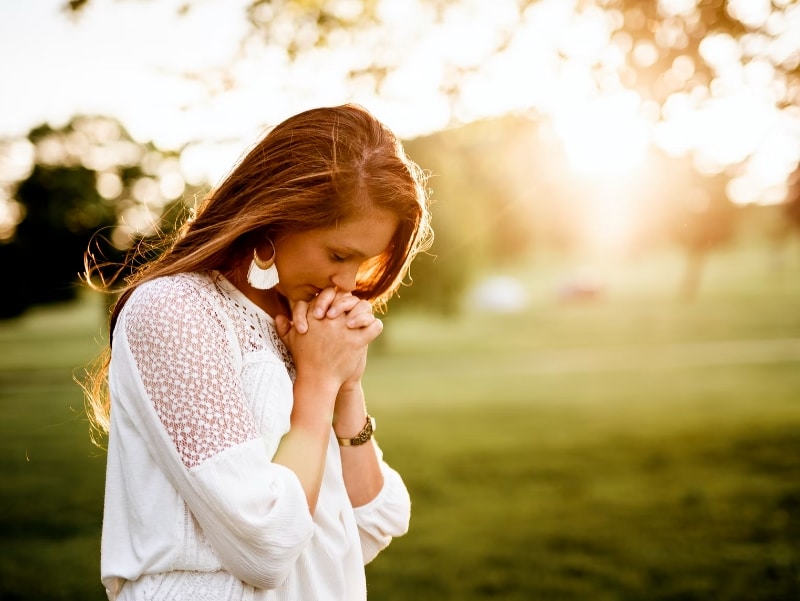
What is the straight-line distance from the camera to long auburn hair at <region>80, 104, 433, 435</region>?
2.05 meters

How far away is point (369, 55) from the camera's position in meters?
7.11

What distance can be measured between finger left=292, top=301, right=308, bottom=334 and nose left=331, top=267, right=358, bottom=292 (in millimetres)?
106

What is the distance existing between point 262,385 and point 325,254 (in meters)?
0.43

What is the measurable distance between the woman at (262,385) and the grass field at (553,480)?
1584 millimetres

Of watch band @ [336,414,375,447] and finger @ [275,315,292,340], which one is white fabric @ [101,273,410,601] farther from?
watch band @ [336,414,375,447]

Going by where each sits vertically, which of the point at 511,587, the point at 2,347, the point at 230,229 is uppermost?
the point at 2,347

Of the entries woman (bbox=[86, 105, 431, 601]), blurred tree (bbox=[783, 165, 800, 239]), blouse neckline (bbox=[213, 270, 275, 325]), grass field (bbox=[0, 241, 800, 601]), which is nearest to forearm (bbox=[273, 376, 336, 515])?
woman (bbox=[86, 105, 431, 601])

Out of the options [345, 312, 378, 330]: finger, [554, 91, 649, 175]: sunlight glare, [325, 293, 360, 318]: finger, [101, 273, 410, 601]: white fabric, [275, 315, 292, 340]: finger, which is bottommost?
[101, 273, 410, 601]: white fabric

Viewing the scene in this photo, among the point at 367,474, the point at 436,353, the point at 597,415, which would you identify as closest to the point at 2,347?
the point at 436,353

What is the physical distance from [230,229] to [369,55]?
5422 millimetres

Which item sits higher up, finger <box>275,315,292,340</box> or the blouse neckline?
the blouse neckline

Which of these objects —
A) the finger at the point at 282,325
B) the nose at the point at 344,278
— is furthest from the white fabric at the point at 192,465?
the nose at the point at 344,278

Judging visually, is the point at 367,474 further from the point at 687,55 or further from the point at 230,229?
the point at 687,55

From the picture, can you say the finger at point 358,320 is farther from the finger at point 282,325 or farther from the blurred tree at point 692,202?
the blurred tree at point 692,202
